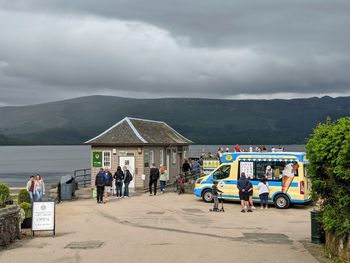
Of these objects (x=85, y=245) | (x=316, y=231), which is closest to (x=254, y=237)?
(x=316, y=231)

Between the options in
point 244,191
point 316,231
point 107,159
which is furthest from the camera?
point 107,159

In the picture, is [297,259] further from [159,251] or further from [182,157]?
[182,157]

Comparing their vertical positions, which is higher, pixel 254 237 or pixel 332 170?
pixel 332 170

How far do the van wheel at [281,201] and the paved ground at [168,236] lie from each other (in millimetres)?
634

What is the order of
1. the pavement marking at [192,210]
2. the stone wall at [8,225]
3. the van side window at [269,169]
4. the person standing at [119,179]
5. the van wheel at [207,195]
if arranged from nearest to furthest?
the stone wall at [8,225] → the pavement marking at [192,210] → the van side window at [269,169] → the van wheel at [207,195] → the person standing at [119,179]

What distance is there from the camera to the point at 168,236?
596 inches

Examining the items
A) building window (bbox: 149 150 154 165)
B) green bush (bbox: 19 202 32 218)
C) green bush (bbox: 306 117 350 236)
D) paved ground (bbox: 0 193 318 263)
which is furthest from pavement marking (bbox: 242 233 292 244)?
building window (bbox: 149 150 154 165)

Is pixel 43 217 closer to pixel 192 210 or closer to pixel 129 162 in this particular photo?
pixel 192 210

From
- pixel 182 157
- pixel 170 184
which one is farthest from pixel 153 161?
pixel 182 157

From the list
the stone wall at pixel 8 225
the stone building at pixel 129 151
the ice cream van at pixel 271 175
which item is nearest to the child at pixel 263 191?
the ice cream van at pixel 271 175

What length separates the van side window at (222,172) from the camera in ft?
80.5

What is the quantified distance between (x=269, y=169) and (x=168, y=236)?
31.5ft

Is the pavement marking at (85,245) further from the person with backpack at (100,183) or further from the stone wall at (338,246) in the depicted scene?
the person with backpack at (100,183)

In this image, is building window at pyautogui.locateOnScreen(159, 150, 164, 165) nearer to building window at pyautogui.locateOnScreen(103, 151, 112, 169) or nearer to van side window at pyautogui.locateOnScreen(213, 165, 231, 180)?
building window at pyautogui.locateOnScreen(103, 151, 112, 169)
